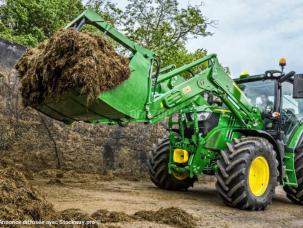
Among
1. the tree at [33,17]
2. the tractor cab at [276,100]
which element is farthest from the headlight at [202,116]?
the tree at [33,17]

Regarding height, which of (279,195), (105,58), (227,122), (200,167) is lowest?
(279,195)

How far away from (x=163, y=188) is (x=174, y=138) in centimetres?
100

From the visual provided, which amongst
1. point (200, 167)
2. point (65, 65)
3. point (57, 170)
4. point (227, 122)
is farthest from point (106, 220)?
point (57, 170)

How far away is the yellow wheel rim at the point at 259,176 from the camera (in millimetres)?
6883

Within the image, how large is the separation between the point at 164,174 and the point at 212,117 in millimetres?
1361

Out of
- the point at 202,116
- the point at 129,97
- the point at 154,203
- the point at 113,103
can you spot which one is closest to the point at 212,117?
the point at 202,116

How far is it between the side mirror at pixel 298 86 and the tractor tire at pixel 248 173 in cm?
83

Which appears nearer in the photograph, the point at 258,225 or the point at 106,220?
the point at 106,220

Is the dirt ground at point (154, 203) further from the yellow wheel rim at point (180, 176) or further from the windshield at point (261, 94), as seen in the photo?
the windshield at point (261, 94)

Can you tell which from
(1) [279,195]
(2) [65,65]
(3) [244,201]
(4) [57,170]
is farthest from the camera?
(1) [279,195]

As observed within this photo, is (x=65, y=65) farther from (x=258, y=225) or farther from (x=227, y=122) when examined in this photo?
(x=227, y=122)

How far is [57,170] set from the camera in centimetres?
877

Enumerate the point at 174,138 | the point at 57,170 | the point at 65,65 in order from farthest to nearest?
the point at 57,170 → the point at 174,138 → the point at 65,65

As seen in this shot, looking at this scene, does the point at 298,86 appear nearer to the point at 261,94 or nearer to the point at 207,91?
the point at 261,94
